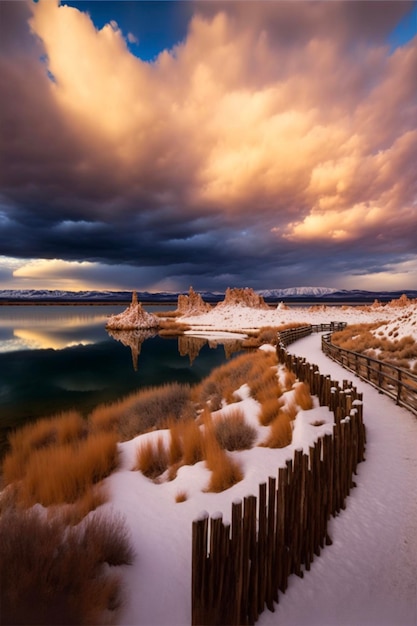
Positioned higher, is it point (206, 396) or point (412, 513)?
point (412, 513)

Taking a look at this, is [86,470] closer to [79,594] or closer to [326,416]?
[79,594]

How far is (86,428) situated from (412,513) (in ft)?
29.4

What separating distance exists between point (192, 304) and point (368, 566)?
82381 millimetres

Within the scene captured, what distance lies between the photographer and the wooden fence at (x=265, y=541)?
8.96 ft

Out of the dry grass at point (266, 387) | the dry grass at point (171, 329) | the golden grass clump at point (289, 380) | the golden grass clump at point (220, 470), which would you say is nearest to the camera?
the golden grass clump at point (220, 470)

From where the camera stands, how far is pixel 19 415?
12.2 meters

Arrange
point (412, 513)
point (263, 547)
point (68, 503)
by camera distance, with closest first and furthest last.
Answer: point (263, 547) < point (412, 513) < point (68, 503)

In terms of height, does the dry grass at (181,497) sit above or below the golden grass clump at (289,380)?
below

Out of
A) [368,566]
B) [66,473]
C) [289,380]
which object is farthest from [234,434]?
[289,380]

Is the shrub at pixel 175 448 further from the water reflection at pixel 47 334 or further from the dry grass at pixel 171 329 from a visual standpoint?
the dry grass at pixel 171 329

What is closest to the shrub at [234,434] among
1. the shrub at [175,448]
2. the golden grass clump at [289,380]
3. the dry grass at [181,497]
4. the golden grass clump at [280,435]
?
the golden grass clump at [280,435]

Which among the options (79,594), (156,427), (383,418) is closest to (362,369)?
(383,418)

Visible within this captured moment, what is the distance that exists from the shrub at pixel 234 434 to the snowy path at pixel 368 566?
2509mm

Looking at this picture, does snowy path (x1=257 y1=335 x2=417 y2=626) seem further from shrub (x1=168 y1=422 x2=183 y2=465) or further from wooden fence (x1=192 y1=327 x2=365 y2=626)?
shrub (x1=168 y1=422 x2=183 y2=465)
